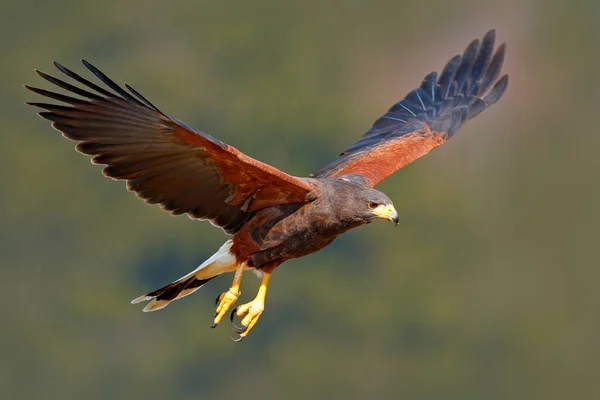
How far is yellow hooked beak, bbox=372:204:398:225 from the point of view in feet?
37.0

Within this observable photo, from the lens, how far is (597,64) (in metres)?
47.8

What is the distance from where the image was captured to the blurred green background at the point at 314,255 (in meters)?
39.1

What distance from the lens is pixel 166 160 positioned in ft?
37.8

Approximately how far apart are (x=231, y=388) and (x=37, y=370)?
5220mm

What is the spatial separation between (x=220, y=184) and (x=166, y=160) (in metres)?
0.55

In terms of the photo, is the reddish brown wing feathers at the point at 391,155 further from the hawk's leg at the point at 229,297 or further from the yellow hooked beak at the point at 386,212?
the hawk's leg at the point at 229,297

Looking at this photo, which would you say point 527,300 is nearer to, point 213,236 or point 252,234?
point 213,236

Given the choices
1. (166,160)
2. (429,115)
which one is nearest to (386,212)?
(166,160)

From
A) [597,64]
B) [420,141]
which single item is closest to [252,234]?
[420,141]

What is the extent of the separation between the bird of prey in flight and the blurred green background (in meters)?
22.3

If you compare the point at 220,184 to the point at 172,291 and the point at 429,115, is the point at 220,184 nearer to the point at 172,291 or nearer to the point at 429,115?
the point at 172,291

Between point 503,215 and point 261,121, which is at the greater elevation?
point 261,121

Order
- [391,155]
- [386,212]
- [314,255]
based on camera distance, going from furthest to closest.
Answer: [314,255]
[391,155]
[386,212]

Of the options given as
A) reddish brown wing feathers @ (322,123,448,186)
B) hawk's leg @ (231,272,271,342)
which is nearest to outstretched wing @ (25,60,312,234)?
hawk's leg @ (231,272,271,342)
